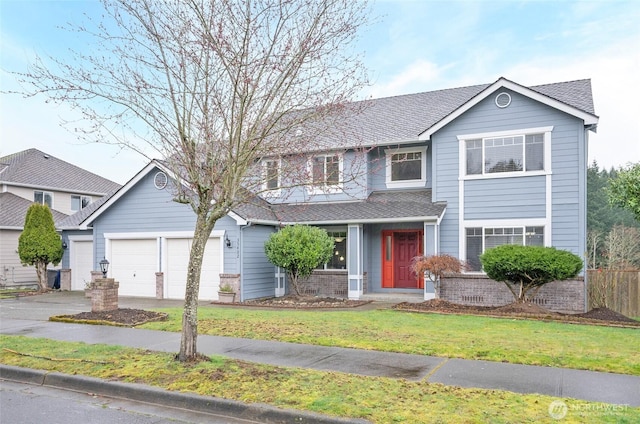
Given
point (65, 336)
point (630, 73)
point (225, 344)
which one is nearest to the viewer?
point (225, 344)

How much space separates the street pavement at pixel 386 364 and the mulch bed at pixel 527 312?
6084mm

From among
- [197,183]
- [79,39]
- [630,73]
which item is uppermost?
[630,73]

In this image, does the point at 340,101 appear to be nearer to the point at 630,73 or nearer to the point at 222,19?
the point at 222,19

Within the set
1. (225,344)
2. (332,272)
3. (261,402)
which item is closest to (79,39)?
(225,344)

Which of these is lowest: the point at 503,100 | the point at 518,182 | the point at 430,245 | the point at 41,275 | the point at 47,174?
the point at 41,275

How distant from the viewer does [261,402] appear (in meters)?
5.91

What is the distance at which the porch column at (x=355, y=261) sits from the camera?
18.2m

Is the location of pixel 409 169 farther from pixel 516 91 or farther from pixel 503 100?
pixel 516 91

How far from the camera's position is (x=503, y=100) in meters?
16.7

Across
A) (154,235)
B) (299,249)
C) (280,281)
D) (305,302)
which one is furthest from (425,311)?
(154,235)

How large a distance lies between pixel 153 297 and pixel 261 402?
48.1 feet

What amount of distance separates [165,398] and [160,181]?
14.0m

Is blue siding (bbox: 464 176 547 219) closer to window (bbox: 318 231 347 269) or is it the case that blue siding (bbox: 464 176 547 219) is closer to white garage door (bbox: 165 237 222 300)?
window (bbox: 318 231 347 269)

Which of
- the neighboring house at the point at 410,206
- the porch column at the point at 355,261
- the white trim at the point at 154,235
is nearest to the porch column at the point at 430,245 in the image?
the neighboring house at the point at 410,206
